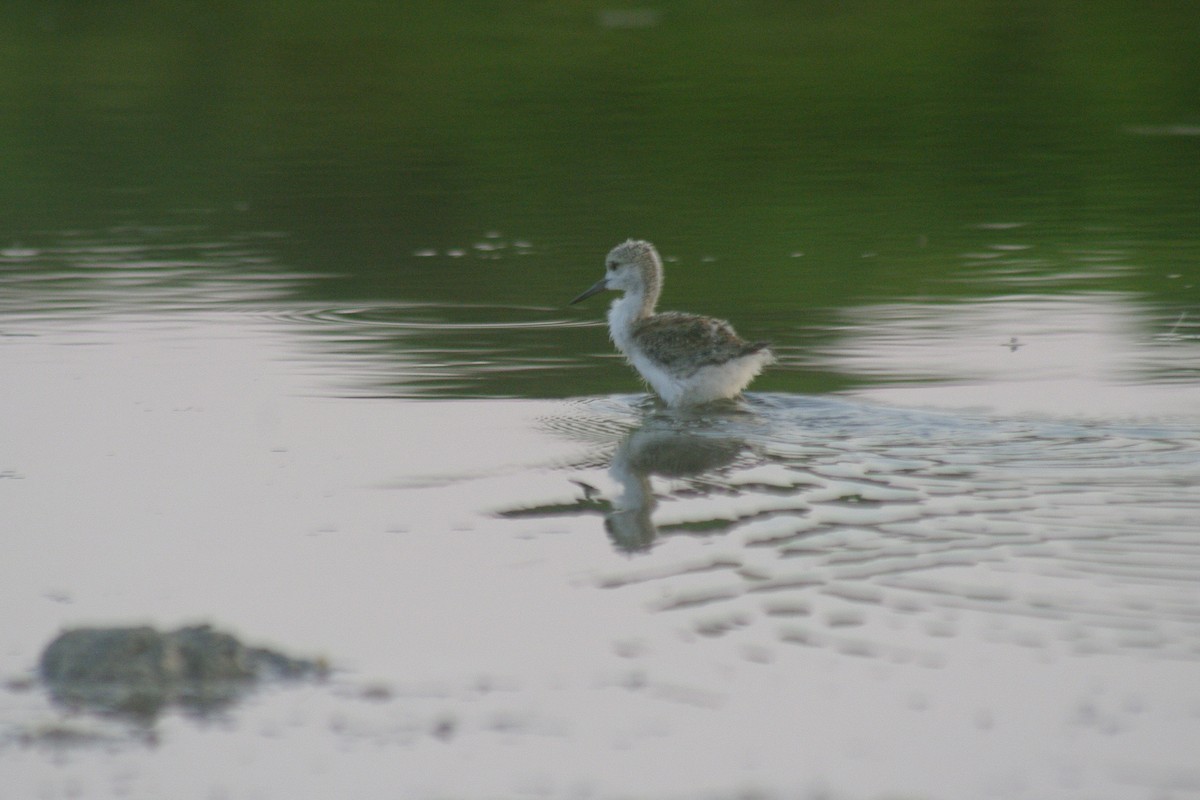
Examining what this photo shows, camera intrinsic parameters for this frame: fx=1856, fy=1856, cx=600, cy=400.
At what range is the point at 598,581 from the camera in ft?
22.1

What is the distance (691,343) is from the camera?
995 cm

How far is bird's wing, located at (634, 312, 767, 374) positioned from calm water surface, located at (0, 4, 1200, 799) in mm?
307

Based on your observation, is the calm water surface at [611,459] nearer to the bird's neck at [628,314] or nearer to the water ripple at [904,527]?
the water ripple at [904,527]

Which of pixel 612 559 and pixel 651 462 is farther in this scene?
pixel 651 462

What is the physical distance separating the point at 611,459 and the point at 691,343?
1.30 meters

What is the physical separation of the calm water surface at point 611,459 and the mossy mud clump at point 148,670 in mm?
115

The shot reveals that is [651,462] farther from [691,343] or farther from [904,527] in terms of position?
[904,527]

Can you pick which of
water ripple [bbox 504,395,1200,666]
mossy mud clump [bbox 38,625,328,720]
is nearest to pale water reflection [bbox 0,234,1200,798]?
water ripple [bbox 504,395,1200,666]

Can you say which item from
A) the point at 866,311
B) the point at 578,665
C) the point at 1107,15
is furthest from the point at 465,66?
the point at 578,665

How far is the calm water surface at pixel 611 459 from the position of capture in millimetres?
5340

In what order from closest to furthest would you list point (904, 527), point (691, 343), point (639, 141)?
point (904, 527)
point (691, 343)
point (639, 141)

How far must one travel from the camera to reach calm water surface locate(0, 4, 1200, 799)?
534cm

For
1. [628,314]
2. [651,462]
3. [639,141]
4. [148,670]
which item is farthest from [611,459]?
[639,141]

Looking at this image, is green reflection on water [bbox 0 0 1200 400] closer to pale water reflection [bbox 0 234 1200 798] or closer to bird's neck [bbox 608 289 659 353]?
bird's neck [bbox 608 289 659 353]
